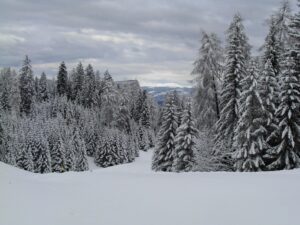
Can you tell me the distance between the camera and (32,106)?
92.1m

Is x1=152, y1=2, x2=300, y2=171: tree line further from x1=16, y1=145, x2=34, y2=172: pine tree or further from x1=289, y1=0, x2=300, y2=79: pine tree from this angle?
x1=16, y1=145, x2=34, y2=172: pine tree

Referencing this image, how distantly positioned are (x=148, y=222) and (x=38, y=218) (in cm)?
367

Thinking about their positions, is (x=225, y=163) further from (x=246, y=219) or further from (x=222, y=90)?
(x=246, y=219)

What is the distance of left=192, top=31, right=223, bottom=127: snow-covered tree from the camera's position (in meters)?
28.9

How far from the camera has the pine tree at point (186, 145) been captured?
107ft

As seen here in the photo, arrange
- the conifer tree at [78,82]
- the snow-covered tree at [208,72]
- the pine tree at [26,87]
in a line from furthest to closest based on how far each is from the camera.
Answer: the conifer tree at [78,82] < the pine tree at [26,87] < the snow-covered tree at [208,72]

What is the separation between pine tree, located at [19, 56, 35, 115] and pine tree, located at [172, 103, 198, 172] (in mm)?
65636

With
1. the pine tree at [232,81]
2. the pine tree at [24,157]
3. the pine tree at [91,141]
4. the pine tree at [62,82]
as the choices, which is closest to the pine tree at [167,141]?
the pine tree at [232,81]

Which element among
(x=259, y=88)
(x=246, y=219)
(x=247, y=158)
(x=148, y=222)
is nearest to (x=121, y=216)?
(x=148, y=222)

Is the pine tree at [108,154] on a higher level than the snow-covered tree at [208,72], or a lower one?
lower

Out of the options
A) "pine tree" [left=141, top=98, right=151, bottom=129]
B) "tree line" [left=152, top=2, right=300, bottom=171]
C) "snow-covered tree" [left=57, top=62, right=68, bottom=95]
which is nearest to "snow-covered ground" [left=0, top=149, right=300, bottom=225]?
"tree line" [left=152, top=2, right=300, bottom=171]

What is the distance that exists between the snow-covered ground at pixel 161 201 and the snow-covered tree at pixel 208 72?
1313cm

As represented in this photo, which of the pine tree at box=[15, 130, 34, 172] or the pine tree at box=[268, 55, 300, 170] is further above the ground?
the pine tree at box=[268, 55, 300, 170]

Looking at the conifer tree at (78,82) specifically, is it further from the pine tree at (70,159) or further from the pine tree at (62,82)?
the pine tree at (70,159)
